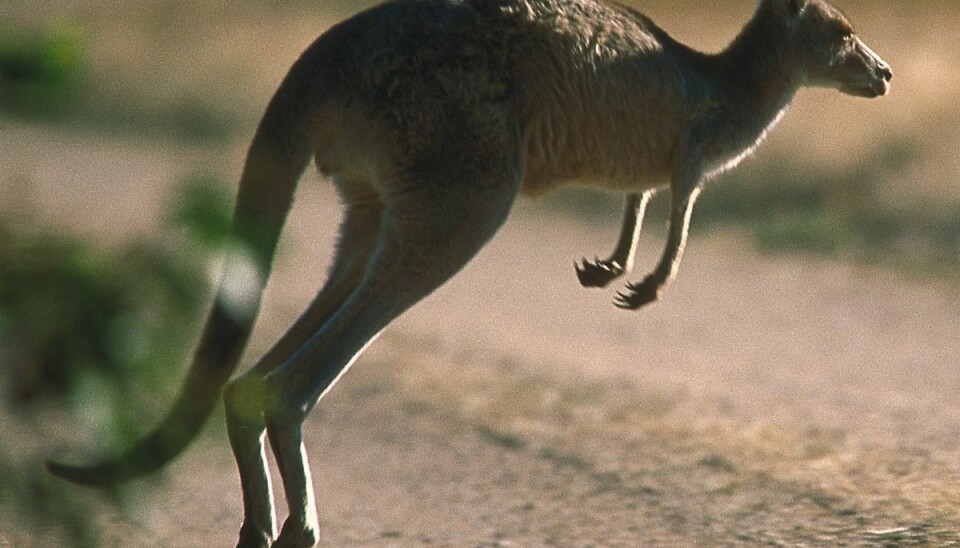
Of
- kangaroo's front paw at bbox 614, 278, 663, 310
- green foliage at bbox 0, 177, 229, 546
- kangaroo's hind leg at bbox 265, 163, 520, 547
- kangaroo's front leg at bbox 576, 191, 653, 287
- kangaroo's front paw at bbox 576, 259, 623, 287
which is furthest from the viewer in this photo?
kangaroo's front leg at bbox 576, 191, 653, 287

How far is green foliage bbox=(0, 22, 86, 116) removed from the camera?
2.74 m

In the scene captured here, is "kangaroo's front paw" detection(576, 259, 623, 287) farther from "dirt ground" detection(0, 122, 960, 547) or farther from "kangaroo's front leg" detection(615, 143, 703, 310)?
"dirt ground" detection(0, 122, 960, 547)

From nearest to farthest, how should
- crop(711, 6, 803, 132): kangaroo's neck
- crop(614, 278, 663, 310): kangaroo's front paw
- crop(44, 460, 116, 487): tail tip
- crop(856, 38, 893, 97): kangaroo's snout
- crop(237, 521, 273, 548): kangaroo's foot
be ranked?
crop(44, 460, 116, 487): tail tip < crop(237, 521, 273, 548): kangaroo's foot < crop(614, 278, 663, 310): kangaroo's front paw < crop(711, 6, 803, 132): kangaroo's neck < crop(856, 38, 893, 97): kangaroo's snout

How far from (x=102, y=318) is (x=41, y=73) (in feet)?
1.36

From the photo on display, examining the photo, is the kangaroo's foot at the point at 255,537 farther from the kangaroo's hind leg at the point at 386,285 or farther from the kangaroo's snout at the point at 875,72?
the kangaroo's snout at the point at 875,72

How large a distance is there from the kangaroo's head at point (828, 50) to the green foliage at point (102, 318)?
13.0 ft

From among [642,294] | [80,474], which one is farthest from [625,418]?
[80,474]

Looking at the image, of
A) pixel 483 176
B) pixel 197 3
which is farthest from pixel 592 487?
pixel 197 3

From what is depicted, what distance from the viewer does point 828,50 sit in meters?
6.24

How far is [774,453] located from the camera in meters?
7.53

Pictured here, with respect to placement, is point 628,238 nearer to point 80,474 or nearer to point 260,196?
point 260,196

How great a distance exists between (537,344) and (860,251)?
4309 millimetres

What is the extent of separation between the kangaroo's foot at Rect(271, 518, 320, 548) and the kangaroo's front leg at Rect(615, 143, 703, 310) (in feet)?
4.38

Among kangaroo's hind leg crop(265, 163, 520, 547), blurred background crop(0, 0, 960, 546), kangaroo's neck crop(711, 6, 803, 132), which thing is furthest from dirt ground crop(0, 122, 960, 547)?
kangaroo's neck crop(711, 6, 803, 132)
